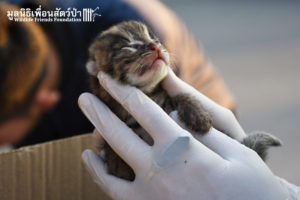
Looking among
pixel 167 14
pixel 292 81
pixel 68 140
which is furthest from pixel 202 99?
pixel 292 81

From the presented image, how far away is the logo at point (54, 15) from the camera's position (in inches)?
85.1

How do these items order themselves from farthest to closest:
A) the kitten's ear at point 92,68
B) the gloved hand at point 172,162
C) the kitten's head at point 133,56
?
Result: the kitten's ear at point 92,68
the kitten's head at point 133,56
the gloved hand at point 172,162

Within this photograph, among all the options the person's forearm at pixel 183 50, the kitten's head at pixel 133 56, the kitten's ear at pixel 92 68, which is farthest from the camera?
the person's forearm at pixel 183 50

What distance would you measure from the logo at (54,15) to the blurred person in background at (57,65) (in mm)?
21

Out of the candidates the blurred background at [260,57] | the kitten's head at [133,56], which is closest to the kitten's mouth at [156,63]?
the kitten's head at [133,56]

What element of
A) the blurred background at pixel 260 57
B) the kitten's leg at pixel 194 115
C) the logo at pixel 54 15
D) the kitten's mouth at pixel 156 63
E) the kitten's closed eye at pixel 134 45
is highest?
the kitten's closed eye at pixel 134 45

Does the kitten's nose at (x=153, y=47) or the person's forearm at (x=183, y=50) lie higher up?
the kitten's nose at (x=153, y=47)

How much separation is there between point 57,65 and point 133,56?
1135mm

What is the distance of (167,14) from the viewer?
2.32 m

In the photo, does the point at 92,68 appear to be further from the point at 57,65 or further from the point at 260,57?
the point at 260,57

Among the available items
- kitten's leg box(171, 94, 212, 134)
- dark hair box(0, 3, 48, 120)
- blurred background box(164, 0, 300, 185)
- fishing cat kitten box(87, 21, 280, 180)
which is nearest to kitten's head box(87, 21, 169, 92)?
fishing cat kitten box(87, 21, 280, 180)

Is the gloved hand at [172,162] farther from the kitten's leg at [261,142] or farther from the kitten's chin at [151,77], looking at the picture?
the kitten's leg at [261,142]

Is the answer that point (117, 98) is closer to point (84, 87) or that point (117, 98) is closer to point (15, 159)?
point (15, 159)

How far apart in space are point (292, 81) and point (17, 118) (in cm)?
300
